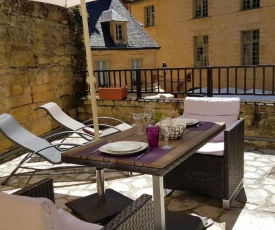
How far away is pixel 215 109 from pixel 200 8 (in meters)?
13.7

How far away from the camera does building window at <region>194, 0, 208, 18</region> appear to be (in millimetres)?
15836

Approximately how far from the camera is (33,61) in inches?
229

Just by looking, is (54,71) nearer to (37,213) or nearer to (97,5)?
(37,213)

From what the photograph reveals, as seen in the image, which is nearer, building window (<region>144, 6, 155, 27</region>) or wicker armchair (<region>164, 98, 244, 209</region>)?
wicker armchair (<region>164, 98, 244, 209</region>)

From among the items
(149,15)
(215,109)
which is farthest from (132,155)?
(149,15)

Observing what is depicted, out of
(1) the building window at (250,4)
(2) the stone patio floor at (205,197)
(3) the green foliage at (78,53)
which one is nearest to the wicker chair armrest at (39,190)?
(2) the stone patio floor at (205,197)

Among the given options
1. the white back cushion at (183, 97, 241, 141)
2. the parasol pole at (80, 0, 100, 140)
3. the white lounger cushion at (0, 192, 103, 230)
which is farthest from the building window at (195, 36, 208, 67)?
the white lounger cushion at (0, 192, 103, 230)

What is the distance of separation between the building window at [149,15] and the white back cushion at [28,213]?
17936 mm

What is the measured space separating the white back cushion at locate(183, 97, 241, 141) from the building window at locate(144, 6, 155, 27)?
50.1 feet

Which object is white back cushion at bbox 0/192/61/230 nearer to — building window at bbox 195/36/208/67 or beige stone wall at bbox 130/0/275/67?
beige stone wall at bbox 130/0/275/67

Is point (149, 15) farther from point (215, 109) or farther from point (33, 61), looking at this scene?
point (215, 109)

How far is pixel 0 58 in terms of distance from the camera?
16.6ft

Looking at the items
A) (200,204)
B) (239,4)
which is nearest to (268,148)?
(200,204)

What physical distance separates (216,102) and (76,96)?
4.06 meters
